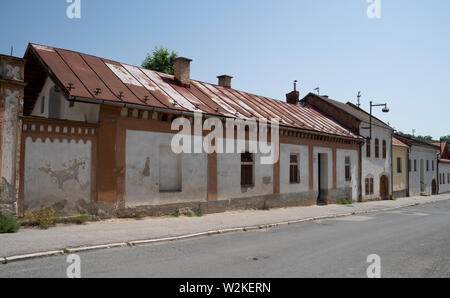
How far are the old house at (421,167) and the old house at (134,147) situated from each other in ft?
62.8

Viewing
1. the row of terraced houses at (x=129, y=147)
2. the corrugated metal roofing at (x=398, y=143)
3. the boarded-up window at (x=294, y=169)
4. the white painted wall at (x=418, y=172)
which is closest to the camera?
the row of terraced houses at (x=129, y=147)

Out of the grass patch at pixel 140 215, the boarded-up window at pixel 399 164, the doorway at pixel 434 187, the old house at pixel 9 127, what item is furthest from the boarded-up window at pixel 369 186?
the old house at pixel 9 127

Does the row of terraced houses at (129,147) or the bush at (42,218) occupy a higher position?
the row of terraced houses at (129,147)

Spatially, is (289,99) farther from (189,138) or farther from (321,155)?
(189,138)

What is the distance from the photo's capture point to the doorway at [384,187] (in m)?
28.8

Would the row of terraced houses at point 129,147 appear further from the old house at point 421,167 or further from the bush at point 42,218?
the old house at point 421,167

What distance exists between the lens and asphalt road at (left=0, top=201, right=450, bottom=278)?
5719mm

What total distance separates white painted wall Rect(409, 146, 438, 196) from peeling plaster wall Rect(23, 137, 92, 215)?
105 ft

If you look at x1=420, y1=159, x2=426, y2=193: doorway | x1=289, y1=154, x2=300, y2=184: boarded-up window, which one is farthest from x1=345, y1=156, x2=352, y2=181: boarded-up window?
x1=420, y1=159, x2=426, y2=193: doorway

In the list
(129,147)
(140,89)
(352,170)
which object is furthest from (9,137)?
(352,170)

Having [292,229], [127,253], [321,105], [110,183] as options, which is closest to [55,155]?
[110,183]

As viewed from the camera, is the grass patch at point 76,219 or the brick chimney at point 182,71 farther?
the brick chimney at point 182,71

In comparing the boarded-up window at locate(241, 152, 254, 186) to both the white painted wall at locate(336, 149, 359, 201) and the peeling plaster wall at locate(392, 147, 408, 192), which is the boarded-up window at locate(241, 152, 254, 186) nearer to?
the white painted wall at locate(336, 149, 359, 201)
